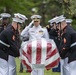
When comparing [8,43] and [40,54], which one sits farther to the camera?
[8,43]

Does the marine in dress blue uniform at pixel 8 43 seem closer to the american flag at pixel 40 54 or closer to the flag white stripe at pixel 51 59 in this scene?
the american flag at pixel 40 54

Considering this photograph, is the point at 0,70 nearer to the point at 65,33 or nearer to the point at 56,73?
the point at 65,33

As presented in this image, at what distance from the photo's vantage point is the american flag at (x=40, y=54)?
11234mm

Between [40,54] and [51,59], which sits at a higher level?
[40,54]

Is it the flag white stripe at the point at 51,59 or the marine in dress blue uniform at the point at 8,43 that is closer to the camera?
the flag white stripe at the point at 51,59

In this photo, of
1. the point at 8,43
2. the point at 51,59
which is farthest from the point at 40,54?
the point at 8,43

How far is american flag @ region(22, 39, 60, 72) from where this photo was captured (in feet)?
36.9

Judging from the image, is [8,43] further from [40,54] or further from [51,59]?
[51,59]

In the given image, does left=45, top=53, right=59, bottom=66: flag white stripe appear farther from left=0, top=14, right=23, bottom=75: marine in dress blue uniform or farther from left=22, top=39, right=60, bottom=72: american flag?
left=0, top=14, right=23, bottom=75: marine in dress blue uniform

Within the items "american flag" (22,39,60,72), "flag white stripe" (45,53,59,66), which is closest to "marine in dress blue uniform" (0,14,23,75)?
"american flag" (22,39,60,72)

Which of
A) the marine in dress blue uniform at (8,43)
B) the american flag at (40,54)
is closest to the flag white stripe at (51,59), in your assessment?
the american flag at (40,54)

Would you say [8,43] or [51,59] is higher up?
[8,43]

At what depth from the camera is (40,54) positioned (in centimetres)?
1125

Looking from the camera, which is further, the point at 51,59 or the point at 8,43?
the point at 8,43
